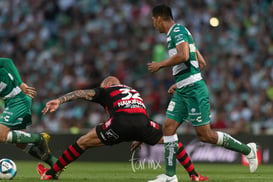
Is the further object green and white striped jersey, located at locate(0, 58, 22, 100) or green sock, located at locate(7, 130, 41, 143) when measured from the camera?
green and white striped jersey, located at locate(0, 58, 22, 100)

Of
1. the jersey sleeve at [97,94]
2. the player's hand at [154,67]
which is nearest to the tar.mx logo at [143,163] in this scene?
the jersey sleeve at [97,94]

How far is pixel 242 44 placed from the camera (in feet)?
62.3

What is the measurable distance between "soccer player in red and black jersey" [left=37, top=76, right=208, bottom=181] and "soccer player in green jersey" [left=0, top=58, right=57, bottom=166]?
1084mm

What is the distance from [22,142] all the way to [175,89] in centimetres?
259

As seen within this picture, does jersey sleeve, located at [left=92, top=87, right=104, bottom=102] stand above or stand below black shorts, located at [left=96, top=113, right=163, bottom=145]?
above

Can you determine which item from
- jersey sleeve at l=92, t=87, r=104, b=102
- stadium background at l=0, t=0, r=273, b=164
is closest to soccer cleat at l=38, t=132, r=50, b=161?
jersey sleeve at l=92, t=87, r=104, b=102

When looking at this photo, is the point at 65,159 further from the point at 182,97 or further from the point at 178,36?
the point at 178,36

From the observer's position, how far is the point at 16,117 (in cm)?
1073

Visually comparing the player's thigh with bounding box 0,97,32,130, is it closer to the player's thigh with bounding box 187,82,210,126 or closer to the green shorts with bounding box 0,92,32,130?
the green shorts with bounding box 0,92,32,130

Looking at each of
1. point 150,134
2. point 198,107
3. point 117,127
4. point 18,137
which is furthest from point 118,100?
point 18,137

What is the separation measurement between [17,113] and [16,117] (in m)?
0.07

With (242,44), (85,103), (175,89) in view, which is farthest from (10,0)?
(175,89)

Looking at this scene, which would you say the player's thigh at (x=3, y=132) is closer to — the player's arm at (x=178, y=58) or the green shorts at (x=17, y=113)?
the green shorts at (x=17, y=113)

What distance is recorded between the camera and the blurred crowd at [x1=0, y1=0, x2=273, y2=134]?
693 inches
